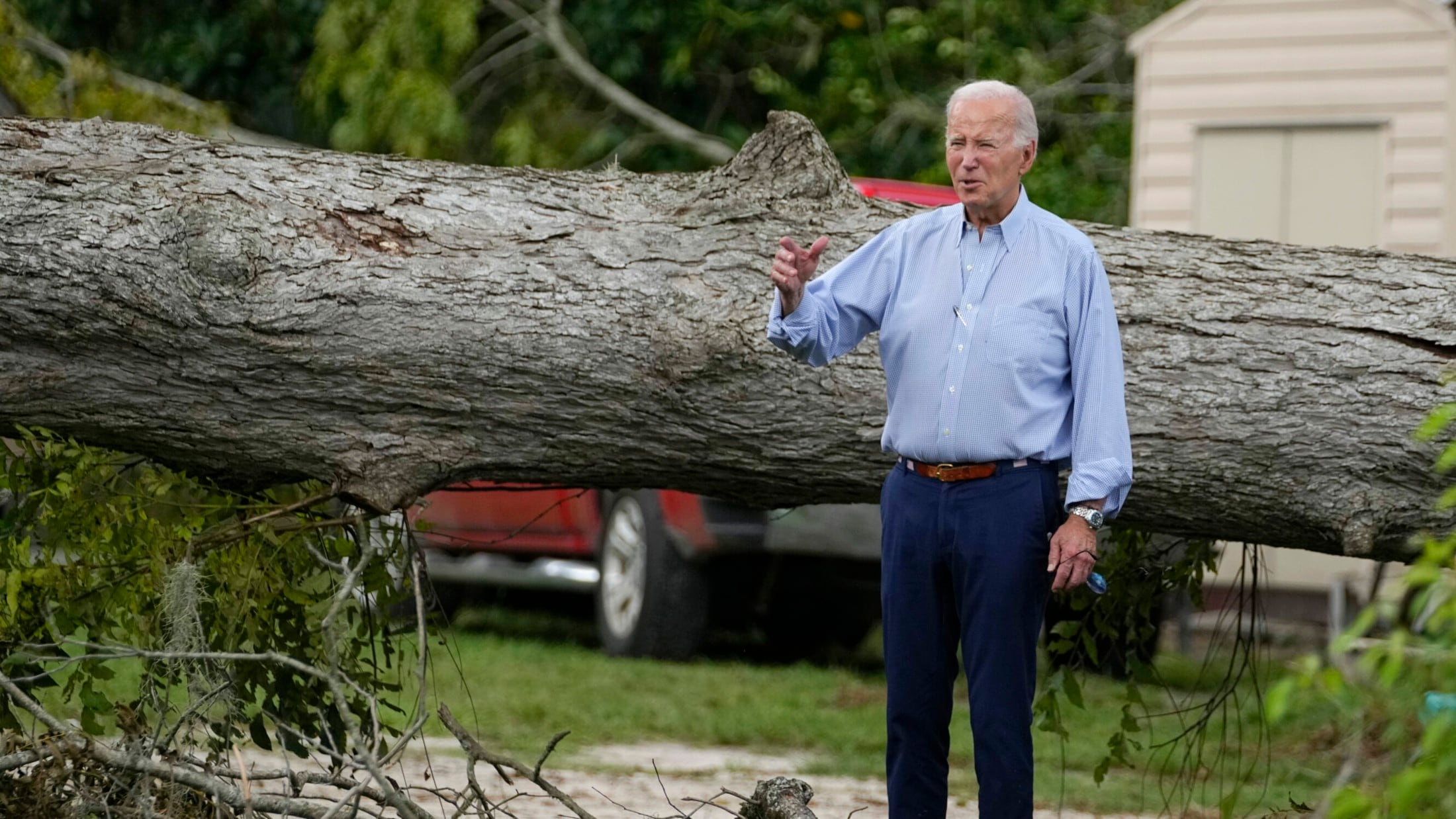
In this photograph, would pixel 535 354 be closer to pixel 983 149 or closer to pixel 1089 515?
pixel 983 149

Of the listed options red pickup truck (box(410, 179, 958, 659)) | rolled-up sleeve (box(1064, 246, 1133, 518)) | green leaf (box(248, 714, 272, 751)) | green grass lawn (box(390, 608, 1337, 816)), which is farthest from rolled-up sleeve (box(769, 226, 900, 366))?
red pickup truck (box(410, 179, 958, 659))

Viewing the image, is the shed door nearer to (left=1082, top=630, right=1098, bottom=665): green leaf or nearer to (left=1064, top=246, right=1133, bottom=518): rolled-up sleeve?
(left=1082, top=630, right=1098, bottom=665): green leaf

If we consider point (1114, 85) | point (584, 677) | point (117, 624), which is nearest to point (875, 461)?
point (117, 624)

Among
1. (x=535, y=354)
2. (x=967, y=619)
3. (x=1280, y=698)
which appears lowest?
(x=967, y=619)

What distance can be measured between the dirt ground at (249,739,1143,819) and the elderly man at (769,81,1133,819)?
1.77m

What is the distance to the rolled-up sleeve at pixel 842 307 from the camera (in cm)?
403

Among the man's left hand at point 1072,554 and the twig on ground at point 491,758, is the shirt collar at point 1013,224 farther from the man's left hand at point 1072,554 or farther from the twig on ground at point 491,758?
the twig on ground at point 491,758

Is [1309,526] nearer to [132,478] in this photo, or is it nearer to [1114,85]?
[132,478]

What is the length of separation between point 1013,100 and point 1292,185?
345 inches

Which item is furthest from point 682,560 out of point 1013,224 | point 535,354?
point 1013,224

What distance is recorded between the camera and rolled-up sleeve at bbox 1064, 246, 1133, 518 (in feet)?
12.8

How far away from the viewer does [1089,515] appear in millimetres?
3914

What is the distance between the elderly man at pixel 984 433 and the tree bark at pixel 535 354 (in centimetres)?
39

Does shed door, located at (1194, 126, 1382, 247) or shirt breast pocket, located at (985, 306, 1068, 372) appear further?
shed door, located at (1194, 126, 1382, 247)
